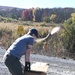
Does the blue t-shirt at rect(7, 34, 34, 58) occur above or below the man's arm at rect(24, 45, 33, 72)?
above

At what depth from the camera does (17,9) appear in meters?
196

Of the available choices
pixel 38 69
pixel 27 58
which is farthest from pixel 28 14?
pixel 27 58

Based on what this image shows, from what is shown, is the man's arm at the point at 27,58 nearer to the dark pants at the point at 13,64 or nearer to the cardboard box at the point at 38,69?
the cardboard box at the point at 38,69

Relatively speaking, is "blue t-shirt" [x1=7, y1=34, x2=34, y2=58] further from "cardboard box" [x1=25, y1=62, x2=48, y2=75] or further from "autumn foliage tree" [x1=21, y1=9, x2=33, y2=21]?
"autumn foliage tree" [x1=21, y1=9, x2=33, y2=21]

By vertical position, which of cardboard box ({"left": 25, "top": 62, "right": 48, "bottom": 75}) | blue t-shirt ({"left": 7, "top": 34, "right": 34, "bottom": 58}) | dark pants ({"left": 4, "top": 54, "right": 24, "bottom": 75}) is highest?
blue t-shirt ({"left": 7, "top": 34, "right": 34, "bottom": 58})

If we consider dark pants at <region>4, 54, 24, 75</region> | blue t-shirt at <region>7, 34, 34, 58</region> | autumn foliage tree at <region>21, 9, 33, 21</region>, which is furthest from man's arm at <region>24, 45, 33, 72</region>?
autumn foliage tree at <region>21, 9, 33, 21</region>

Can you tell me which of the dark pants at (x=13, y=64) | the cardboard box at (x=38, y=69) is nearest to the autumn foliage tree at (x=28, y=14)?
the cardboard box at (x=38, y=69)

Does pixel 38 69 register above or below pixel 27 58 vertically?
below

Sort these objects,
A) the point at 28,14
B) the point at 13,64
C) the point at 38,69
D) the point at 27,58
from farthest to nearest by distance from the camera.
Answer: the point at 28,14
the point at 38,69
the point at 27,58
the point at 13,64

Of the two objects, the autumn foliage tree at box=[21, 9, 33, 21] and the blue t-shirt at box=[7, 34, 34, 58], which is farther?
the autumn foliage tree at box=[21, 9, 33, 21]

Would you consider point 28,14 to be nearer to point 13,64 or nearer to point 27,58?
point 27,58

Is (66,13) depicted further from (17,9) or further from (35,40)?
(35,40)

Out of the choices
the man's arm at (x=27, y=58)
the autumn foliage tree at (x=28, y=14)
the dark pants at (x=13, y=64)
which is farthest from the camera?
the autumn foliage tree at (x=28, y=14)

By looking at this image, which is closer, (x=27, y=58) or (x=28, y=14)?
(x=27, y=58)
